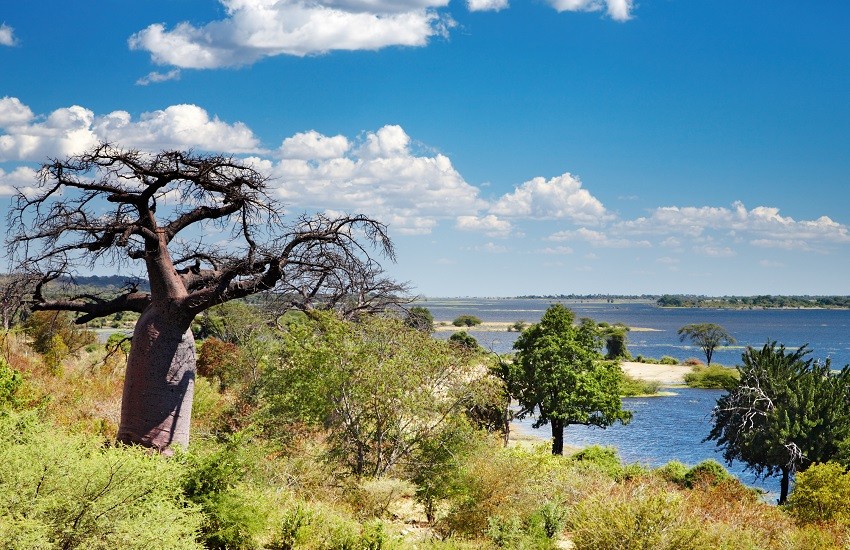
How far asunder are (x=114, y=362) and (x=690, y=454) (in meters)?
26.1

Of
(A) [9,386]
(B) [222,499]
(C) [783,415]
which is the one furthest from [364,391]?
(C) [783,415]

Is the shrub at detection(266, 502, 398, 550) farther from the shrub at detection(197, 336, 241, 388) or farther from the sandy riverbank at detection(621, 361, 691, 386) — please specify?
the sandy riverbank at detection(621, 361, 691, 386)

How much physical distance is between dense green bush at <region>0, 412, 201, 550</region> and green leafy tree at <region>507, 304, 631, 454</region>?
1071 inches

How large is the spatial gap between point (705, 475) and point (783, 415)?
8.11 m

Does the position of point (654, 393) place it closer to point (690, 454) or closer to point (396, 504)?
point (690, 454)

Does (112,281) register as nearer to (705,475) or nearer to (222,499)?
(222,499)

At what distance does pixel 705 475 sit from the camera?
23.4 m

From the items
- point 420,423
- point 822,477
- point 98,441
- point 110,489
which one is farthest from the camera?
point 822,477

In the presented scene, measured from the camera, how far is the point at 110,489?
7.19 metres

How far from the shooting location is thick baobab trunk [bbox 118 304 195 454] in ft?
34.7

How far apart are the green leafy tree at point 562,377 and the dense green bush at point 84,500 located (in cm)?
2721

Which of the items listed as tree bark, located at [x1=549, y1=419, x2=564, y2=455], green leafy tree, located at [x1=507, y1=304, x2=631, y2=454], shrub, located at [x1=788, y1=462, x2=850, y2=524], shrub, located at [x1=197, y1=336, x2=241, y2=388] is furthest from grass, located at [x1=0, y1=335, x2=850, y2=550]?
A: tree bark, located at [x1=549, y1=419, x2=564, y2=455]

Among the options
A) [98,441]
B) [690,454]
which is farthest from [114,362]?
[690,454]

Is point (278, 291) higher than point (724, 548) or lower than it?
higher
